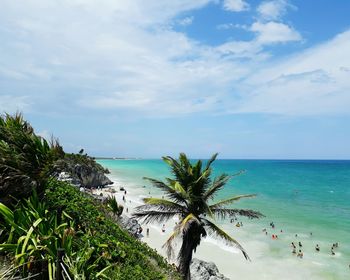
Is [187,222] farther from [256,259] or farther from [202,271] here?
[256,259]

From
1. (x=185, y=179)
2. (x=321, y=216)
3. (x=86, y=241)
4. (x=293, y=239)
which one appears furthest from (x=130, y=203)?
(x=86, y=241)

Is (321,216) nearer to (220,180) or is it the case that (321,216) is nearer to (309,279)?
(309,279)

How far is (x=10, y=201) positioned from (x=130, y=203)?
50081mm

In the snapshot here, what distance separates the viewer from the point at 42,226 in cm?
701

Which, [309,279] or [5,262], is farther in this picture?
[309,279]

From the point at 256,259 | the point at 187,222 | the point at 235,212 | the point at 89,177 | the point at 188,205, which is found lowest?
the point at 256,259

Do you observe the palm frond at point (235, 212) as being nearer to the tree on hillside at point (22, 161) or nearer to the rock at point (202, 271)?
the rock at point (202, 271)

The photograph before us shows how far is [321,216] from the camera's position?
54.7m

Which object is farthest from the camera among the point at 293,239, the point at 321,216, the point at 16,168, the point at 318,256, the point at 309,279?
the point at 321,216

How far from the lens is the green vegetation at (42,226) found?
6453 mm

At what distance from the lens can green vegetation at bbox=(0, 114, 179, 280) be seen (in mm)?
6453

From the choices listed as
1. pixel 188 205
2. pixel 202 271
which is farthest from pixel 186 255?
pixel 202 271

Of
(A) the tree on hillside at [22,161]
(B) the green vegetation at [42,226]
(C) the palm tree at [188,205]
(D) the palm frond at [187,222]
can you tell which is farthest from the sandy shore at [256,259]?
(A) the tree on hillside at [22,161]

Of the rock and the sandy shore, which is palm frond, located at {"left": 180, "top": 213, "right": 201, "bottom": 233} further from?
the sandy shore
